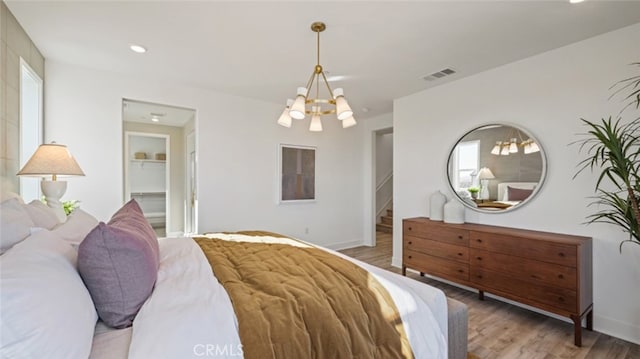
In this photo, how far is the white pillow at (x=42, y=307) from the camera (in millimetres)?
739

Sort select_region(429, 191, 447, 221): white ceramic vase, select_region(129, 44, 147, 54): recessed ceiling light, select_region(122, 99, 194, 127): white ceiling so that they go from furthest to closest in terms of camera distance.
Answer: select_region(122, 99, 194, 127): white ceiling → select_region(429, 191, 447, 221): white ceramic vase → select_region(129, 44, 147, 54): recessed ceiling light

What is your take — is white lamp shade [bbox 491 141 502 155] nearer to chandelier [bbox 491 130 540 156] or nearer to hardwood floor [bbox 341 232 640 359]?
chandelier [bbox 491 130 540 156]

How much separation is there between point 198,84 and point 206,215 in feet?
5.75

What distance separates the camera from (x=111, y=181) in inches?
131

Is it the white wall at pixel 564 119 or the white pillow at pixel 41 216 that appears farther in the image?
the white wall at pixel 564 119

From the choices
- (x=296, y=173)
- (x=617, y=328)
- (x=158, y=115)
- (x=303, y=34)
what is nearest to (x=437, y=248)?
(x=617, y=328)

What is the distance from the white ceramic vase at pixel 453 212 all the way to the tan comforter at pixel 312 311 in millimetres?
2124

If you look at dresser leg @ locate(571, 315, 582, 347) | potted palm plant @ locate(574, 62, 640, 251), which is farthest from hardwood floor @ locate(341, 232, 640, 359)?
potted palm plant @ locate(574, 62, 640, 251)

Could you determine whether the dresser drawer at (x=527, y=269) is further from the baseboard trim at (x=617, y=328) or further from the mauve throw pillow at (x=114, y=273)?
the mauve throw pillow at (x=114, y=273)

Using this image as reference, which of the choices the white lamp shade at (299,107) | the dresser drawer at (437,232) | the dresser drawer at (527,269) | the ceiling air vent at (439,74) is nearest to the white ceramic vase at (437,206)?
the dresser drawer at (437,232)

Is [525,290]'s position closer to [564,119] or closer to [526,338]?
[526,338]

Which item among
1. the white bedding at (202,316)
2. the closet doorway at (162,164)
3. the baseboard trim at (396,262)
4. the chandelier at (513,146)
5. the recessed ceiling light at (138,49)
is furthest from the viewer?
the closet doorway at (162,164)

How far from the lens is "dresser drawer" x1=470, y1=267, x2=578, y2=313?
2.29 meters

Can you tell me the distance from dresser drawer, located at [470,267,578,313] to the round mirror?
742mm
